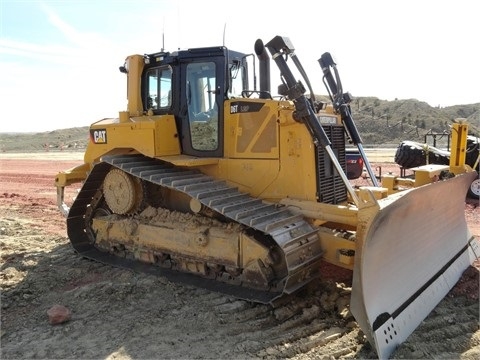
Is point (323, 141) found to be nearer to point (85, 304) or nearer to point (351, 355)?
point (351, 355)

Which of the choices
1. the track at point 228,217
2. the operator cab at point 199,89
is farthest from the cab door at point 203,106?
the track at point 228,217

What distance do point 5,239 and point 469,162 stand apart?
11.0m

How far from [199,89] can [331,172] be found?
2214 millimetres

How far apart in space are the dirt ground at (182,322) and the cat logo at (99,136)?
1.99 m

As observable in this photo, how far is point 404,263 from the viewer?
4934 mm

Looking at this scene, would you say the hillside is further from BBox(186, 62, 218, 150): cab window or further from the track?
the track

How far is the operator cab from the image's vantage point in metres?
6.35

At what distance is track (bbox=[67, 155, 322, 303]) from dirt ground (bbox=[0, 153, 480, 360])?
0.21 meters

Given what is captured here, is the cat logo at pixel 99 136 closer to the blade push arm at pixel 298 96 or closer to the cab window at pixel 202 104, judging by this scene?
the cab window at pixel 202 104

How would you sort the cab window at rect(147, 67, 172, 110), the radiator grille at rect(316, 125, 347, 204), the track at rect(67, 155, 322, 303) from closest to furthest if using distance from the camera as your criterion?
the track at rect(67, 155, 322, 303) → the radiator grille at rect(316, 125, 347, 204) → the cab window at rect(147, 67, 172, 110)

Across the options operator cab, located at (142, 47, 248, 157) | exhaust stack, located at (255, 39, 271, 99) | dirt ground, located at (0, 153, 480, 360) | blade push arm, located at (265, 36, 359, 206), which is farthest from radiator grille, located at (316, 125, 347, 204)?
operator cab, located at (142, 47, 248, 157)

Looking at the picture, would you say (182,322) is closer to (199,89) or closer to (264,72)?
(199,89)

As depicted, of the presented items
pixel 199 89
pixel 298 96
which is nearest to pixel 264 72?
pixel 199 89

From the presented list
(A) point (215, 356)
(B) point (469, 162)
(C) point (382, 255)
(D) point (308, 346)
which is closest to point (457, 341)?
(C) point (382, 255)
